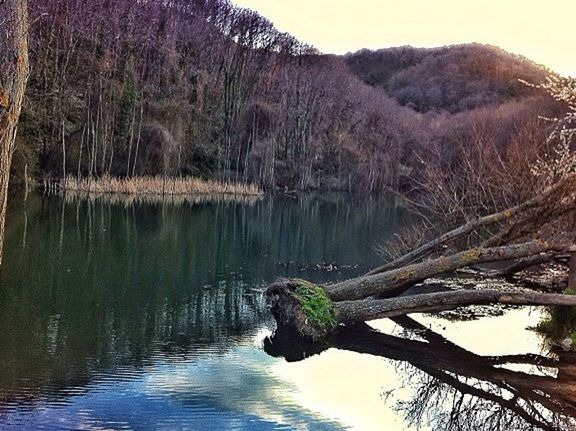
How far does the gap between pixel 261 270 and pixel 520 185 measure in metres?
→ 7.37

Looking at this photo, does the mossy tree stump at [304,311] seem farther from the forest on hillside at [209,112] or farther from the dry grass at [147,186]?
the dry grass at [147,186]

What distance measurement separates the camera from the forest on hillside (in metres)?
41.1

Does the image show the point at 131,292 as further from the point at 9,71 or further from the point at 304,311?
the point at 9,71

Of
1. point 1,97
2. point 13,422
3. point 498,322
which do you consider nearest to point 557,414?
point 498,322

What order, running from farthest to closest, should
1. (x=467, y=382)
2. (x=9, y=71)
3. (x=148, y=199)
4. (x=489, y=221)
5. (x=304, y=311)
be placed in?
(x=148, y=199) → (x=489, y=221) → (x=304, y=311) → (x=467, y=382) → (x=9, y=71)

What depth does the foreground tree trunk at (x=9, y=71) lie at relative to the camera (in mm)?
7551

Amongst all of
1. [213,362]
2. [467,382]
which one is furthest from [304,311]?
[467,382]

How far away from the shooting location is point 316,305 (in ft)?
36.0

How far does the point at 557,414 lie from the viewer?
811 centimetres

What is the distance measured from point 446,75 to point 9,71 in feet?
402

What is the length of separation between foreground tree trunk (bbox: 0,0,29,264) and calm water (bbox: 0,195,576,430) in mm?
2548

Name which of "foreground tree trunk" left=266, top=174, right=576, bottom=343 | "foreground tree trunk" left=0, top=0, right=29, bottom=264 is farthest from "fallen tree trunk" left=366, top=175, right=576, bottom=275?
"foreground tree trunk" left=0, top=0, right=29, bottom=264

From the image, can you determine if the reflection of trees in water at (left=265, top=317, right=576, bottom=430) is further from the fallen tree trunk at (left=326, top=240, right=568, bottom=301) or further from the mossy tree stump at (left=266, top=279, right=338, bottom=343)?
the fallen tree trunk at (left=326, top=240, right=568, bottom=301)

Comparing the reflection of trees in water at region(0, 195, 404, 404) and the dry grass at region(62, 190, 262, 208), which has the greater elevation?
the dry grass at region(62, 190, 262, 208)
